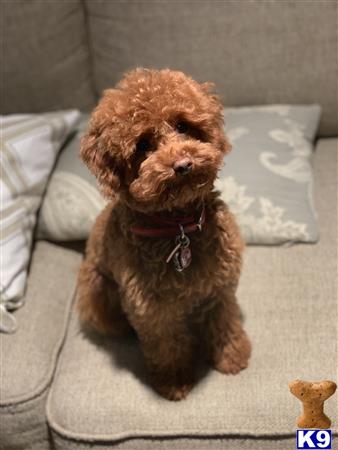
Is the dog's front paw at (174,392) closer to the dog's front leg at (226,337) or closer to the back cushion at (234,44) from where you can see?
the dog's front leg at (226,337)

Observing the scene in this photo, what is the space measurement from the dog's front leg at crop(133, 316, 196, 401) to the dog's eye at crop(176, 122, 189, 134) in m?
0.40

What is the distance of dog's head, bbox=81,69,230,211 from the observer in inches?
36.9

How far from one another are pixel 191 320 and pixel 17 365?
0.40m

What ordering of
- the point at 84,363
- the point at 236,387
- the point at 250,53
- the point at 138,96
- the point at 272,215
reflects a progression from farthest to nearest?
the point at 250,53, the point at 272,215, the point at 84,363, the point at 236,387, the point at 138,96

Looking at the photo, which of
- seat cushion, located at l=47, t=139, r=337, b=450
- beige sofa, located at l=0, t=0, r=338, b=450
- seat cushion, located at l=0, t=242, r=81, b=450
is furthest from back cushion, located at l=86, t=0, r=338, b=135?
seat cushion, located at l=0, t=242, r=81, b=450

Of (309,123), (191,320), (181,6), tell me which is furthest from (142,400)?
(181,6)

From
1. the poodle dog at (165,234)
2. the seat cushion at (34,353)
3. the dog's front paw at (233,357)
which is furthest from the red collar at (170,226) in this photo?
the seat cushion at (34,353)

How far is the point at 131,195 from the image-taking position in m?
1.00

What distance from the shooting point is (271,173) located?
1.50 meters

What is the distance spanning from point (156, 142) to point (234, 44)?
73cm

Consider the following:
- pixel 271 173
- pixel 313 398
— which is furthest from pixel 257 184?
pixel 313 398

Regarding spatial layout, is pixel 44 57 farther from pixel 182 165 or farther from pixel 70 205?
pixel 182 165

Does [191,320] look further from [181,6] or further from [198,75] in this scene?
[181,6]

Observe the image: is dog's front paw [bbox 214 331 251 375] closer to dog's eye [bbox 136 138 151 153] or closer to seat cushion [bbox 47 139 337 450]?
seat cushion [bbox 47 139 337 450]
